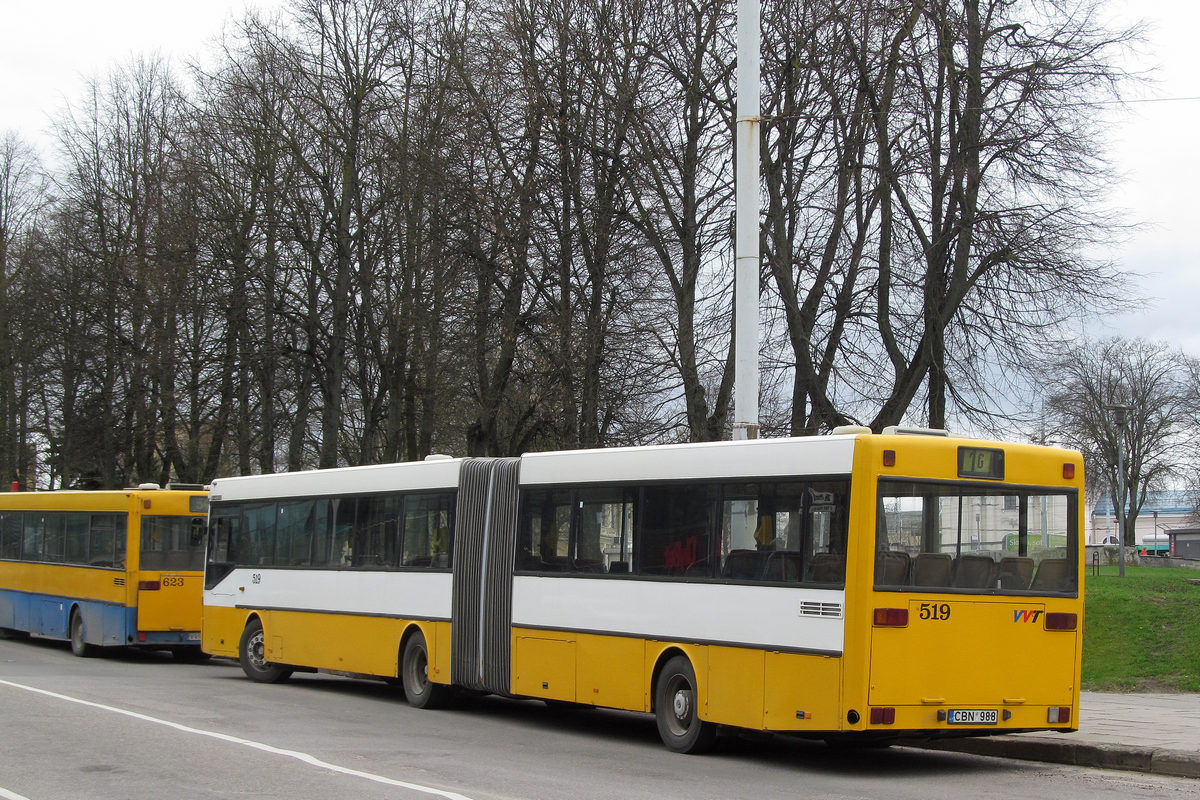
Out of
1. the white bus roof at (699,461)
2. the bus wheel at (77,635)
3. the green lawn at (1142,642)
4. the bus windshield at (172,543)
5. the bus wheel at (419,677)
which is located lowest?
the bus wheel at (77,635)

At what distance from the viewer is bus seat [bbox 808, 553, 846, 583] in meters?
11.4

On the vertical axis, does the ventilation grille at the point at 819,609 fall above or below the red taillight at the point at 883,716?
above

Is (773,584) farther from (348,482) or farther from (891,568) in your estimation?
(348,482)

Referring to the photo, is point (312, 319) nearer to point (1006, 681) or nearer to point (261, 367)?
point (261, 367)

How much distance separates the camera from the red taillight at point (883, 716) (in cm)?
1105

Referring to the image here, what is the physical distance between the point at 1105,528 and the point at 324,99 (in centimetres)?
9476

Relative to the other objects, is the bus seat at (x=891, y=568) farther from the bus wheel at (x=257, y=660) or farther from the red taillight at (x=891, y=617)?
the bus wheel at (x=257, y=660)

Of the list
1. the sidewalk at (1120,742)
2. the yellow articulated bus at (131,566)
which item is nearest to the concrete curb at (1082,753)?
the sidewalk at (1120,742)

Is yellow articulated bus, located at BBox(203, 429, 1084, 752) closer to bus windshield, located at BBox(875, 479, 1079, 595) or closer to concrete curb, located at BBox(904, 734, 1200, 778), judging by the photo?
bus windshield, located at BBox(875, 479, 1079, 595)

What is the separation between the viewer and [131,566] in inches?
951

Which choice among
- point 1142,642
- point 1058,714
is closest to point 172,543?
point 1142,642

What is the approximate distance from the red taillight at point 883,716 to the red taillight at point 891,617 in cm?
69

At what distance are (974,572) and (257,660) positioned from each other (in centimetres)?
1319

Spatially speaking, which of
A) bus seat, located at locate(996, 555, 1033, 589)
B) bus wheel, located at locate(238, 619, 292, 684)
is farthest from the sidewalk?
bus wheel, located at locate(238, 619, 292, 684)
